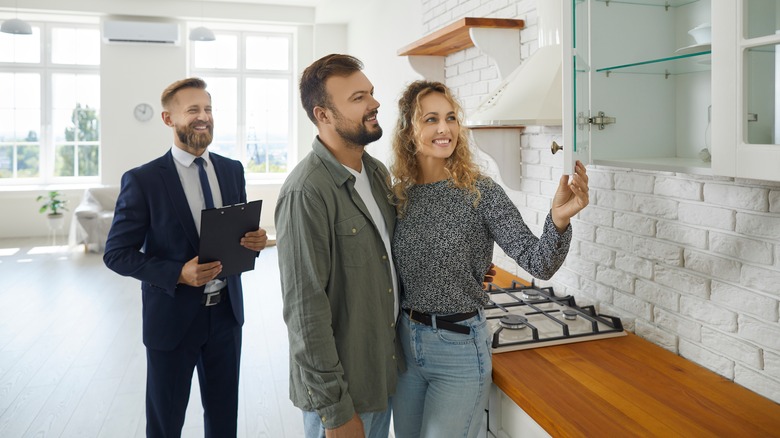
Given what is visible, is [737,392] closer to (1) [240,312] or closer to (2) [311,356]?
(2) [311,356]

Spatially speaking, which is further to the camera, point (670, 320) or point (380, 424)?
point (670, 320)

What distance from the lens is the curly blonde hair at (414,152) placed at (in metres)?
1.59

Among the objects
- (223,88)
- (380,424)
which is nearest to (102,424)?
(380,424)

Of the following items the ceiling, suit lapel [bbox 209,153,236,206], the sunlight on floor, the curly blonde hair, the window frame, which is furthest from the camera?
the window frame

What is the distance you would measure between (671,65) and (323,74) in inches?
34.9

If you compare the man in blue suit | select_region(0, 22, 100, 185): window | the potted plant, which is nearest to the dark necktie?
the man in blue suit

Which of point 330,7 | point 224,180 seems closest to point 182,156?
point 224,180

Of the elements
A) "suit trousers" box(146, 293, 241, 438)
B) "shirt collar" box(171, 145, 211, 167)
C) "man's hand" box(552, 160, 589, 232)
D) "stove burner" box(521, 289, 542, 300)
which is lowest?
"suit trousers" box(146, 293, 241, 438)

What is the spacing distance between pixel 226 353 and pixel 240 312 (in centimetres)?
16

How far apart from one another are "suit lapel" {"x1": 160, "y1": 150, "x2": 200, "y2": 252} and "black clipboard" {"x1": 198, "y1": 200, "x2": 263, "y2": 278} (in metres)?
0.14

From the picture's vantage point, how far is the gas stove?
5.91 ft

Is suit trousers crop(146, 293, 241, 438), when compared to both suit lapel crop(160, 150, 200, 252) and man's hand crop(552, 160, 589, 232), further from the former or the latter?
man's hand crop(552, 160, 589, 232)

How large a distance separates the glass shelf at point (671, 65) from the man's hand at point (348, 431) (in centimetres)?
116

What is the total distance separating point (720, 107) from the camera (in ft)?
3.71
